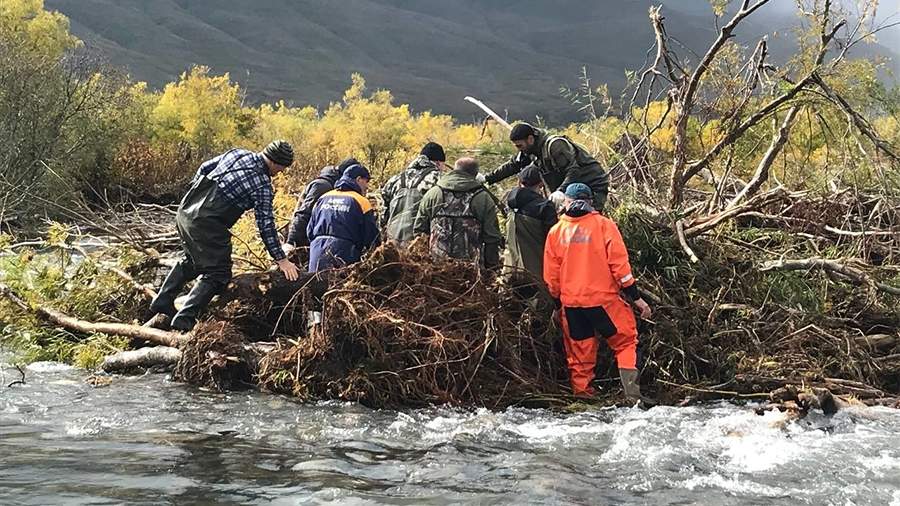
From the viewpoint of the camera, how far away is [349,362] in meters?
6.77

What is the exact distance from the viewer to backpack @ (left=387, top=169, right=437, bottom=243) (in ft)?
26.9

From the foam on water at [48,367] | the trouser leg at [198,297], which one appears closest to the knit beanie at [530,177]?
the trouser leg at [198,297]

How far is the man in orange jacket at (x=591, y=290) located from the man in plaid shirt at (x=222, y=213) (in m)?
2.43

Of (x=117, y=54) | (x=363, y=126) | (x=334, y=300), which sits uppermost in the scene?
(x=117, y=54)

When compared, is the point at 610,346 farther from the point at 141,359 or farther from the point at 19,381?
the point at 19,381

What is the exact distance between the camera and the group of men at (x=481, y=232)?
6.79 m

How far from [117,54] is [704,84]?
148m

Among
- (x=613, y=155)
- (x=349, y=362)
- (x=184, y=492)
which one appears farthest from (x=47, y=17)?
(x=184, y=492)

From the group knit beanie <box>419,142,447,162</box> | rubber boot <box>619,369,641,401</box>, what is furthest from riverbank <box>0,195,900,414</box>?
knit beanie <box>419,142,447,162</box>

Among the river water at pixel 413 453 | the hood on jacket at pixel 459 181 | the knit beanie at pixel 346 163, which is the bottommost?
the river water at pixel 413 453

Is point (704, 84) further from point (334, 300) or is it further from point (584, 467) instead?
point (584, 467)

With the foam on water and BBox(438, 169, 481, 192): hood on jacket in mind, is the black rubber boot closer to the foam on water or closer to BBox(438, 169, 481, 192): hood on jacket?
the foam on water

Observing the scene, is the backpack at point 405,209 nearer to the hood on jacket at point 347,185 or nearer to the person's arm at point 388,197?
the person's arm at point 388,197

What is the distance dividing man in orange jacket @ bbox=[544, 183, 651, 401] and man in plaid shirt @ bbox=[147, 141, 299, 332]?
7.98 feet
